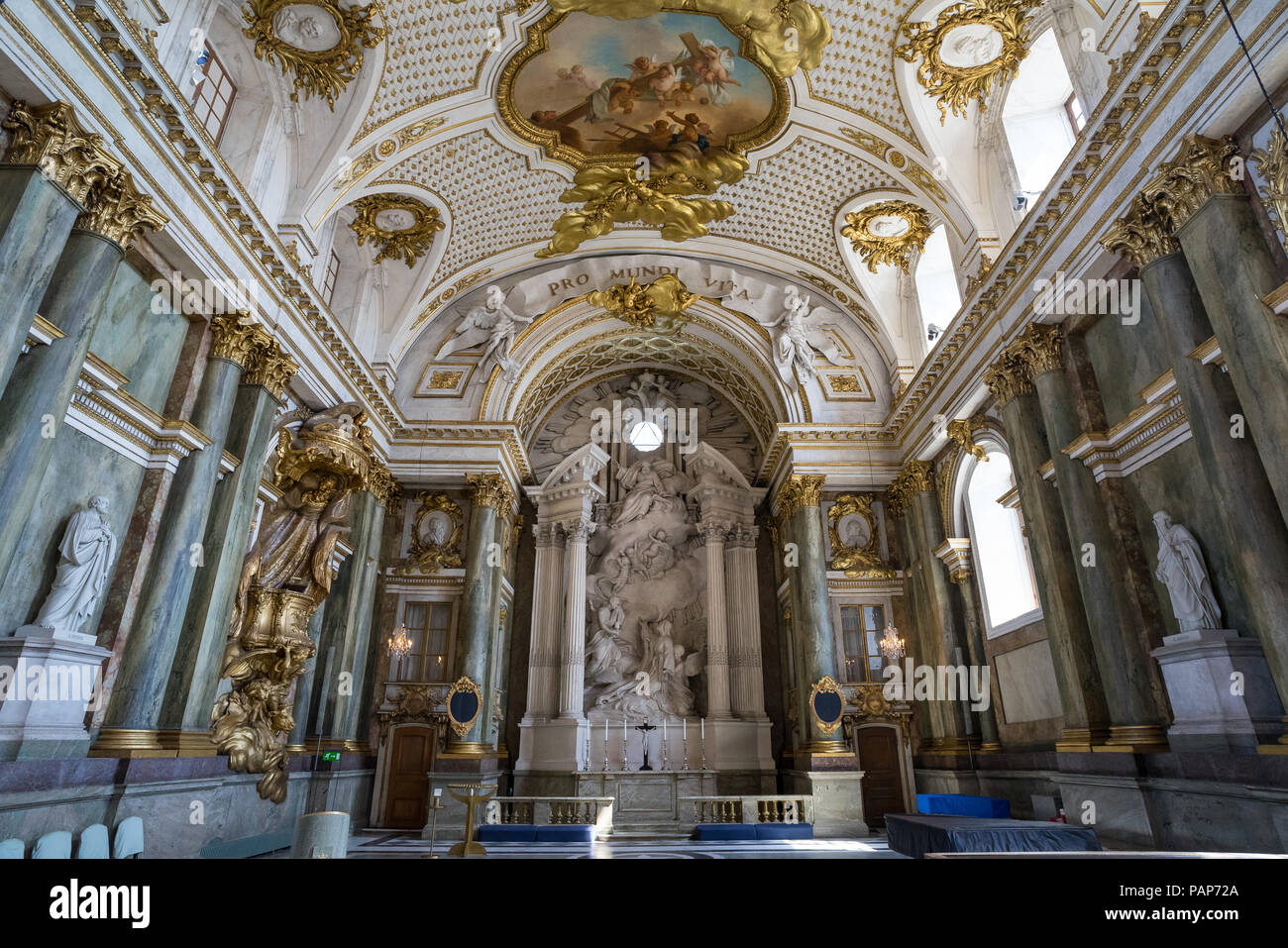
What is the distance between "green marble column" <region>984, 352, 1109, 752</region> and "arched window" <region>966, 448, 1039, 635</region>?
194cm

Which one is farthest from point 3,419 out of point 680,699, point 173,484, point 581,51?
point 680,699

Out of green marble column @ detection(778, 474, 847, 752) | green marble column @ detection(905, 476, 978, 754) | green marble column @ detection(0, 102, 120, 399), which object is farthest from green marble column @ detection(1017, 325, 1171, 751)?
green marble column @ detection(0, 102, 120, 399)

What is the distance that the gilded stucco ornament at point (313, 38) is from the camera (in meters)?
9.92

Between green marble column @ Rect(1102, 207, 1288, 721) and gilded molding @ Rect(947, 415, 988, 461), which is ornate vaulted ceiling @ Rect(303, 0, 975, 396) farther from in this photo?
green marble column @ Rect(1102, 207, 1288, 721)

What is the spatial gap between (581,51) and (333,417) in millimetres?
7172

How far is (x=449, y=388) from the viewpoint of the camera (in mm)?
16328

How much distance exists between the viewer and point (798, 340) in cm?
1631

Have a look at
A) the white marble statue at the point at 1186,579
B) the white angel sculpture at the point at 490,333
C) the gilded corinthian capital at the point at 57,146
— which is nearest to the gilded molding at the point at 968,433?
the white marble statue at the point at 1186,579

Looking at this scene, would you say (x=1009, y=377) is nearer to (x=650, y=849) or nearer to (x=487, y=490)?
(x=650, y=849)

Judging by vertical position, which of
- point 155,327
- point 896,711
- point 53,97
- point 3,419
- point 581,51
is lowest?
point 896,711

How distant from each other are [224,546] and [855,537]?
12325mm

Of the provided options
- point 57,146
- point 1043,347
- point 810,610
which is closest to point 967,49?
point 1043,347
